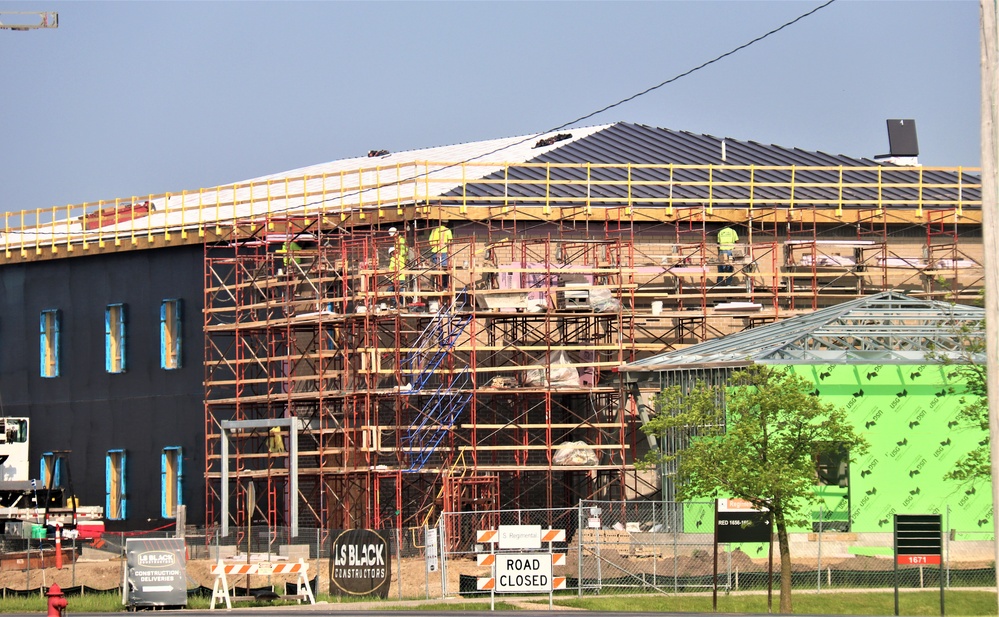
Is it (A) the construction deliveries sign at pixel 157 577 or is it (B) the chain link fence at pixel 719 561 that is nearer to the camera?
(A) the construction deliveries sign at pixel 157 577

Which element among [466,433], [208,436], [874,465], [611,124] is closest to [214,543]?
[208,436]

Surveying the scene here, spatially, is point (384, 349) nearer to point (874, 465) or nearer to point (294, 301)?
point (294, 301)

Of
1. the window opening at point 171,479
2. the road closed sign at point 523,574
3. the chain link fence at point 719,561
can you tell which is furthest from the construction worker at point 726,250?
the road closed sign at point 523,574

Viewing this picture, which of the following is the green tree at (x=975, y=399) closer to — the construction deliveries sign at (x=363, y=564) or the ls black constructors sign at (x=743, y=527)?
the ls black constructors sign at (x=743, y=527)

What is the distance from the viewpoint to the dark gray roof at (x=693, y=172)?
49.7 metres

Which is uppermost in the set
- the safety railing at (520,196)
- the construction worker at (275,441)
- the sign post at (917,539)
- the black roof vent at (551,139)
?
the black roof vent at (551,139)

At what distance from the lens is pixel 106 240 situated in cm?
5281

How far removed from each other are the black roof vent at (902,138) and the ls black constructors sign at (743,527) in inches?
1175

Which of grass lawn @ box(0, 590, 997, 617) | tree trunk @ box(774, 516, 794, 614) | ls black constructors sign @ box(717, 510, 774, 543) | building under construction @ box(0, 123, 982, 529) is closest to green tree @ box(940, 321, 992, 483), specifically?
grass lawn @ box(0, 590, 997, 617)

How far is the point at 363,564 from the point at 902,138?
3180 cm

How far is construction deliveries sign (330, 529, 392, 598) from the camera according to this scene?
114ft

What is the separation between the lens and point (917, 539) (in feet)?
99.3

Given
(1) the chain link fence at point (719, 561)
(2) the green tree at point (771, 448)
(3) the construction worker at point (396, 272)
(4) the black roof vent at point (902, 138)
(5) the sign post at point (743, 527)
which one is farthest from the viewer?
(4) the black roof vent at point (902, 138)

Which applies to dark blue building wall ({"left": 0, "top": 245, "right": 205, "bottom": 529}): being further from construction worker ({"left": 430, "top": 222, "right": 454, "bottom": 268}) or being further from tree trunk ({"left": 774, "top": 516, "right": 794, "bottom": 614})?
tree trunk ({"left": 774, "top": 516, "right": 794, "bottom": 614})
